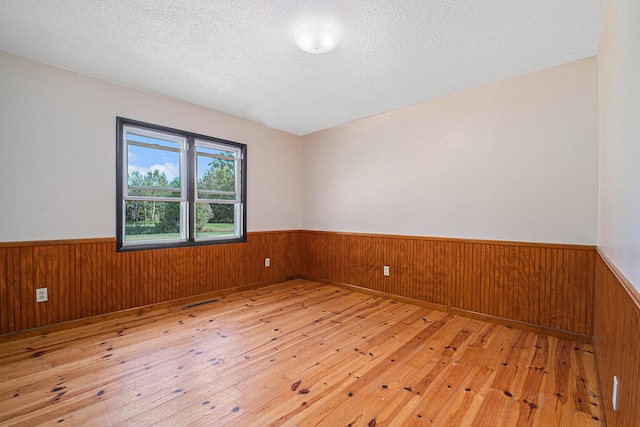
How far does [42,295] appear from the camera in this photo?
8.38ft

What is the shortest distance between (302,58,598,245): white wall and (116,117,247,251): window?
5.58ft

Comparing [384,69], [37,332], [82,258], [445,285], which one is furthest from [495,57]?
[37,332]

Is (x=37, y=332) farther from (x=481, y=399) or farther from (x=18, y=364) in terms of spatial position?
(x=481, y=399)

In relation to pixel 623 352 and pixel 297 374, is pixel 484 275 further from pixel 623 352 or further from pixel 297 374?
pixel 297 374

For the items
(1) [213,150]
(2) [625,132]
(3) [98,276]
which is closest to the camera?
(2) [625,132]

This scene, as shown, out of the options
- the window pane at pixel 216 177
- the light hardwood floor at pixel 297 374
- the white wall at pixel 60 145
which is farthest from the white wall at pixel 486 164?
the white wall at pixel 60 145

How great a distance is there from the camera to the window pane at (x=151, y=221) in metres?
3.16

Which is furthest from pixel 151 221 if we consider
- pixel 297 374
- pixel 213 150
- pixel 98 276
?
pixel 297 374

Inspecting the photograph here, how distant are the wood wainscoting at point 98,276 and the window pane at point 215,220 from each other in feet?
0.75

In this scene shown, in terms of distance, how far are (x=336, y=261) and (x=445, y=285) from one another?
1663mm

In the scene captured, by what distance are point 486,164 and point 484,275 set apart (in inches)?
47.1

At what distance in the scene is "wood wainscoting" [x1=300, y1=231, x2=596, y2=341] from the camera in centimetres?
249

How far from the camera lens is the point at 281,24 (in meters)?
2.00

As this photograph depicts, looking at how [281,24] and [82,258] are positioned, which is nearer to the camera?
[281,24]
